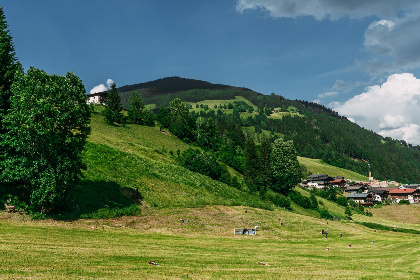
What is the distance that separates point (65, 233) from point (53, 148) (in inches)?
420

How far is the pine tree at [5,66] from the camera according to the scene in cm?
3303

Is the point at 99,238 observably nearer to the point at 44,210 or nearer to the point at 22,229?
the point at 22,229

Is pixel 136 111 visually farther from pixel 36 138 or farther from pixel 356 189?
pixel 356 189

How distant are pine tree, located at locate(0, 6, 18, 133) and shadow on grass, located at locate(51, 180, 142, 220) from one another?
12503 millimetres

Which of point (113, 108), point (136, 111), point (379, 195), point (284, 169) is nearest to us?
point (284, 169)

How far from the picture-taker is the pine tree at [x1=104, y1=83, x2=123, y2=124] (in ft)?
354

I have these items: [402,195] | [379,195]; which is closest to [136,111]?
[379,195]

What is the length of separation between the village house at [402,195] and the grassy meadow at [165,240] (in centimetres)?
13761

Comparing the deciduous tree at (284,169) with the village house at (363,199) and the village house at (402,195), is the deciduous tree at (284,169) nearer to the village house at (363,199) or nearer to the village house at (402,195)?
the village house at (363,199)

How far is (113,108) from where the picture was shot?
11744 centimetres

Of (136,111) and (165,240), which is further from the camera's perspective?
(136,111)

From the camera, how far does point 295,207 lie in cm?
8188

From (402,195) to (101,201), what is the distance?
181 meters

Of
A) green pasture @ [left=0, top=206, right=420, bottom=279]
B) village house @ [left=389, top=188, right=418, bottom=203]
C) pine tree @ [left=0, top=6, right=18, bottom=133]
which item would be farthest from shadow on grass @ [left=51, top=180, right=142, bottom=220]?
village house @ [left=389, top=188, right=418, bottom=203]
